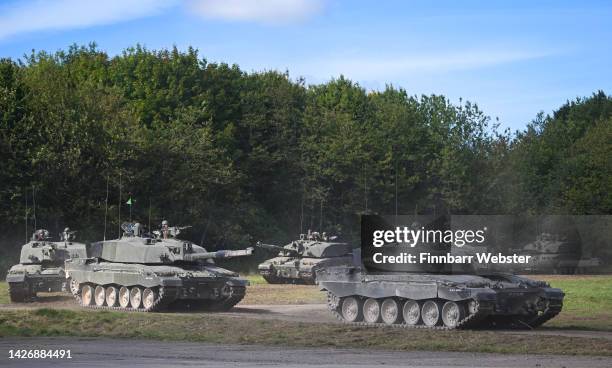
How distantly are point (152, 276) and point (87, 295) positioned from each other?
13.0 feet

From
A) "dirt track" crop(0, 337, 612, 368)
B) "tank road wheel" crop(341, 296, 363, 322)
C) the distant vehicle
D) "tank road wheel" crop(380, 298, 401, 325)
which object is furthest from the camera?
the distant vehicle

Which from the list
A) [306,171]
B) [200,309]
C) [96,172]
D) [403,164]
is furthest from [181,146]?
[200,309]

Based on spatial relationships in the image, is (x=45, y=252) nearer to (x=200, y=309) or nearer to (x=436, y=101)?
(x=200, y=309)

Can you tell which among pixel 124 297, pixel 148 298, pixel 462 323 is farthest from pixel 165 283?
pixel 462 323

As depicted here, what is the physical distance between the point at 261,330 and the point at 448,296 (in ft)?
15.1

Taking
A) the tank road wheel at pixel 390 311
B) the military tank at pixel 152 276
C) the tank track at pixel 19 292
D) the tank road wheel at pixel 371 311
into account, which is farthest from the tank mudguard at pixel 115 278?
the tank road wheel at pixel 390 311

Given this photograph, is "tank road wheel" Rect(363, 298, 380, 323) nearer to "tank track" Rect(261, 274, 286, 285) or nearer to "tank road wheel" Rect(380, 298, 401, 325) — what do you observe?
"tank road wheel" Rect(380, 298, 401, 325)

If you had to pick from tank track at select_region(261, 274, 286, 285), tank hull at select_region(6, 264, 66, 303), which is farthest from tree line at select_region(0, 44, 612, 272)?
tank hull at select_region(6, 264, 66, 303)

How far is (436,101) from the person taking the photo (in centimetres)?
7800

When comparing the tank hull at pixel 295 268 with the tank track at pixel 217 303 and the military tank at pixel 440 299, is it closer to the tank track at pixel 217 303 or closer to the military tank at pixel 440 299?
the tank track at pixel 217 303

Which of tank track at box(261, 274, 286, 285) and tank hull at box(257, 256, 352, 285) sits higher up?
tank hull at box(257, 256, 352, 285)

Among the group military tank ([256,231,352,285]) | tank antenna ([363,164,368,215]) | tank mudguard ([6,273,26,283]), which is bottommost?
tank mudguard ([6,273,26,283])

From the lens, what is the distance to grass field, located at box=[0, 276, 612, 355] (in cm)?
2239

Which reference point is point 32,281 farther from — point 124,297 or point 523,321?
point 523,321
